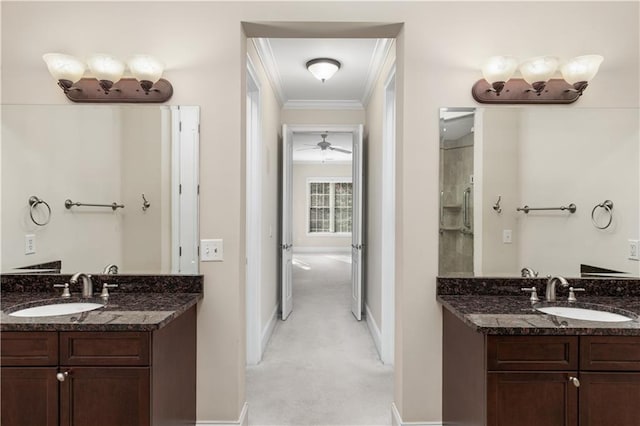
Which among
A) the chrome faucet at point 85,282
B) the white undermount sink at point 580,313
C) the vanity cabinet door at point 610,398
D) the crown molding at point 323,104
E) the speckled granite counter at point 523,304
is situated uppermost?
the crown molding at point 323,104

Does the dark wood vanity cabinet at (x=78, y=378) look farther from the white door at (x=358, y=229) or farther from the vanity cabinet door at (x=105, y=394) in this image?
the white door at (x=358, y=229)

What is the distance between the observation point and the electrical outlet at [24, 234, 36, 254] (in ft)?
6.88

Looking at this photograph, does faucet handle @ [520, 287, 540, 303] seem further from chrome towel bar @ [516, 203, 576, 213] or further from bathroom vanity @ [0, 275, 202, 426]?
bathroom vanity @ [0, 275, 202, 426]

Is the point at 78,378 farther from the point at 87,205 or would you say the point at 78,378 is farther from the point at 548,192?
the point at 548,192

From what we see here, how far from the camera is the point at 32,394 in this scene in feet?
4.99

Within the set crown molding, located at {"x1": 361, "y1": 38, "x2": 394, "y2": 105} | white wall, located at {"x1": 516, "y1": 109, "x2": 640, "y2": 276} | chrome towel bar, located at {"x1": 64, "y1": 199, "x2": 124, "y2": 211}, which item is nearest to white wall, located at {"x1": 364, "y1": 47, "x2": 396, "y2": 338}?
crown molding, located at {"x1": 361, "y1": 38, "x2": 394, "y2": 105}

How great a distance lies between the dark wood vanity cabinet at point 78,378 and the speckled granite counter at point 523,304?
1.43m

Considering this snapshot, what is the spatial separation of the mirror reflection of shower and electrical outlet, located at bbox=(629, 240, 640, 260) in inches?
36.6

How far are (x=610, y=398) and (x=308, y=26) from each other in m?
2.29

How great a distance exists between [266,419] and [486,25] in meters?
2.72

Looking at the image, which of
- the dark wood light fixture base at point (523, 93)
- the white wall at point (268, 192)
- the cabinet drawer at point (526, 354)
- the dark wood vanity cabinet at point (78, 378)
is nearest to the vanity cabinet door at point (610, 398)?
the cabinet drawer at point (526, 354)

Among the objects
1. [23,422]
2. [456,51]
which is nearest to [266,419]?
[23,422]

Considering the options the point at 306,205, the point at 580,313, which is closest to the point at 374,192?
the point at 580,313

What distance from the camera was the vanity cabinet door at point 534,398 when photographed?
4.95ft
